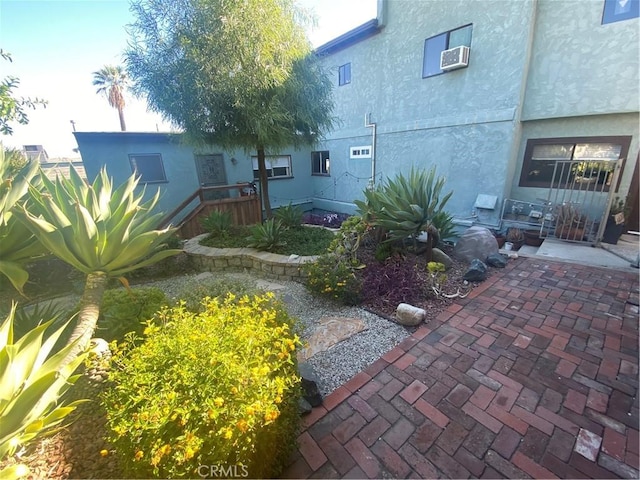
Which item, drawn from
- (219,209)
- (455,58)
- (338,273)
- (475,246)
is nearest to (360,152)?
(455,58)

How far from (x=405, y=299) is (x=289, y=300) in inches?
61.8

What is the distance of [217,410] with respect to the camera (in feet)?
3.52

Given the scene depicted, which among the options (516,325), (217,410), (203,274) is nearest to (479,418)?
(516,325)

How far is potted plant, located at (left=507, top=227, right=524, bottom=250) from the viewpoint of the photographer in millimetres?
5543

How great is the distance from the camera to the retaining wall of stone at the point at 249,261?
4.16 m

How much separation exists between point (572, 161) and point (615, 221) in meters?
1.38

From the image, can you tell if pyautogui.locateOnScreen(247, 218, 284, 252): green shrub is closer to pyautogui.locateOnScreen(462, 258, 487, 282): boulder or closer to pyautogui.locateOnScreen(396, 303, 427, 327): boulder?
pyautogui.locateOnScreen(396, 303, 427, 327): boulder

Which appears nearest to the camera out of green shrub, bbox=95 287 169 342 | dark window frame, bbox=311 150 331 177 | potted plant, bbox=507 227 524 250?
green shrub, bbox=95 287 169 342

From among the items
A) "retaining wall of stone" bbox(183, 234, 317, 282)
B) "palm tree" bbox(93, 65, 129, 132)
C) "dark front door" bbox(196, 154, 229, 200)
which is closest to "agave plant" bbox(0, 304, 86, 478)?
"retaining wall of stone" bbox(183, 234, 317, 282)

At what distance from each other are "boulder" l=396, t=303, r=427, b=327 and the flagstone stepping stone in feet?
1.45

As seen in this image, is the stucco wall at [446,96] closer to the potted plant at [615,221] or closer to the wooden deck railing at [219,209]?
the potted plant at [615,221]

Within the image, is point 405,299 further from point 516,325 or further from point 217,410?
point 217,410

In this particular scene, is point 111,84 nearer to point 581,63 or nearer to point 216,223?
point 216,223

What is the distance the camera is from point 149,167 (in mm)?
7684
